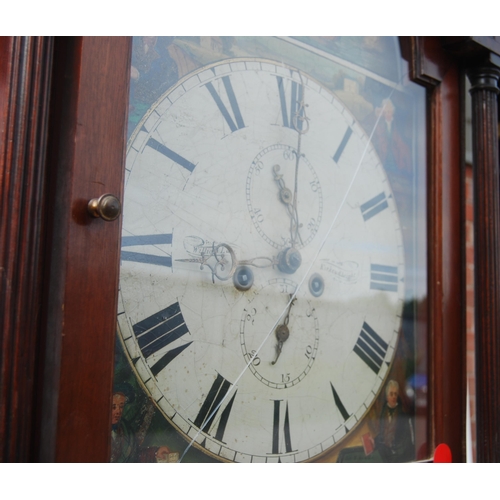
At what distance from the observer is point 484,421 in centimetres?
114

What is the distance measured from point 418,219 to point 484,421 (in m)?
0.39

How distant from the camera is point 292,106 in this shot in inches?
41.2

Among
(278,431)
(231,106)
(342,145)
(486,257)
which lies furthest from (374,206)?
(278,431)

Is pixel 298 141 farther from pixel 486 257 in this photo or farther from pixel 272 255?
pixel 486 257

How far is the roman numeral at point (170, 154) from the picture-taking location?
2.77 feet

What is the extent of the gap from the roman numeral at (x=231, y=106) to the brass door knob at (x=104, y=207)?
31 centimetres

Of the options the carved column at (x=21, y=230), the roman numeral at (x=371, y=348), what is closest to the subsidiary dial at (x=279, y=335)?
the roman numeral at (x=371, y=348)

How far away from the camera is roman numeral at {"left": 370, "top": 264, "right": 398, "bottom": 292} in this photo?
1.12 metres

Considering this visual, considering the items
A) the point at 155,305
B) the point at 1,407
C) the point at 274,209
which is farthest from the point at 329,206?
the point at 1,407

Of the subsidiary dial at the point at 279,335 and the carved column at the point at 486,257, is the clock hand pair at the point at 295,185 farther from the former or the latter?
the carved column at the point at 486,257

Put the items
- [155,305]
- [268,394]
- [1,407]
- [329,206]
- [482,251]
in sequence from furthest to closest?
[482,251] < [329,206] < [268,394] < [155,305] < [1,407]

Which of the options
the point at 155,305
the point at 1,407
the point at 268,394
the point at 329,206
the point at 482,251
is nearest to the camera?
the point at 1,407

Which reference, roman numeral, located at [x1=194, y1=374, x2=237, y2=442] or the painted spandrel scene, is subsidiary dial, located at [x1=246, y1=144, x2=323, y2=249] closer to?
the painted spandrel scene

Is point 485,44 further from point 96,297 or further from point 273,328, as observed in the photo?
point 96,297
